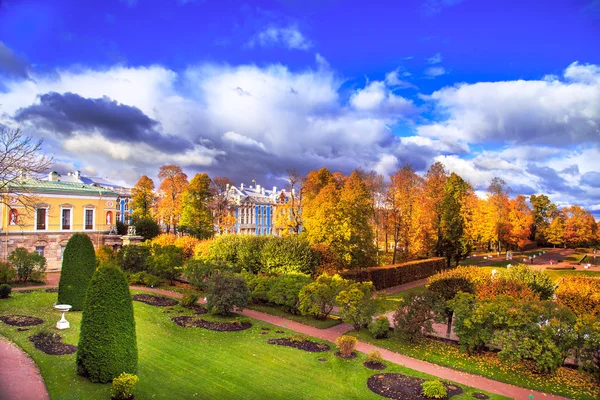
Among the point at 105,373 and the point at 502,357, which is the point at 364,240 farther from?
the point at 105,373

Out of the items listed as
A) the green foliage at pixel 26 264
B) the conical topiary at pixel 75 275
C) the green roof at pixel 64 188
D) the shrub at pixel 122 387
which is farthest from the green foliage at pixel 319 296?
the green roof at pixel 64 188

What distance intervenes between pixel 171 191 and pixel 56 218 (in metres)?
11.5

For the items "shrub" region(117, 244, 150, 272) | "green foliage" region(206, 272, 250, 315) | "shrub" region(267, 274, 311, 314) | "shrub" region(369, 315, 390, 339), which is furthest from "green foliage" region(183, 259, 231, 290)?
"shrub" region(369, 315, 390, 339)

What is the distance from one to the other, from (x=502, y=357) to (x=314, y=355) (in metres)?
5.69

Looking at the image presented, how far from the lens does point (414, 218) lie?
108ft

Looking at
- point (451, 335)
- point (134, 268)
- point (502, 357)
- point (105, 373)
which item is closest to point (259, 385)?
point (105, 373)

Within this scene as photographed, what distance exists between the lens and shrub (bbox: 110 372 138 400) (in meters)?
8.67

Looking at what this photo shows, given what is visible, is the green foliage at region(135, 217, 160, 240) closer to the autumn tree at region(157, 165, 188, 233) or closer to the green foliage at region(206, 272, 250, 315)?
the autumn tree at region(157, 165, 188, 233)

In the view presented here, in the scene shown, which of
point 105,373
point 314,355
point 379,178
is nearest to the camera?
point 105,373

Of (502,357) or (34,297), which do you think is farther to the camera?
(34,297)

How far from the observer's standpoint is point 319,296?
16.4 m

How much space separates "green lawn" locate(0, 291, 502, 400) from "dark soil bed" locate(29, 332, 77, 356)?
22 cm

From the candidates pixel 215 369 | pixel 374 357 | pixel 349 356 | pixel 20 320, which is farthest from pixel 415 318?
pixel 20 320

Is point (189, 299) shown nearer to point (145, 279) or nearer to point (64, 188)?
point (145, 279)
